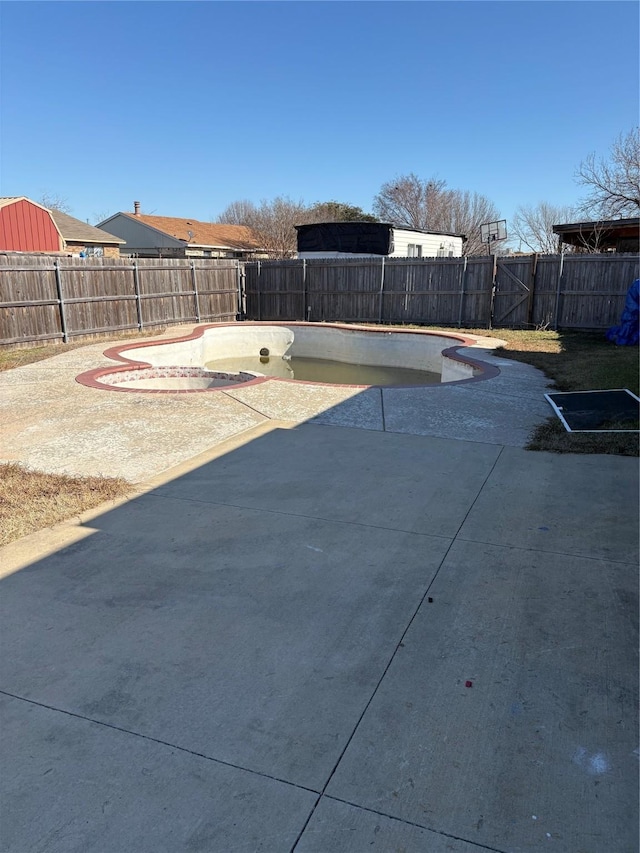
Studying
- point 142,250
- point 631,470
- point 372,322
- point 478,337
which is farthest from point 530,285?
point 142,250

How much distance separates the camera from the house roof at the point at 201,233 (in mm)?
37625

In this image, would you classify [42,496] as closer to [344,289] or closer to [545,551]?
[545,551]

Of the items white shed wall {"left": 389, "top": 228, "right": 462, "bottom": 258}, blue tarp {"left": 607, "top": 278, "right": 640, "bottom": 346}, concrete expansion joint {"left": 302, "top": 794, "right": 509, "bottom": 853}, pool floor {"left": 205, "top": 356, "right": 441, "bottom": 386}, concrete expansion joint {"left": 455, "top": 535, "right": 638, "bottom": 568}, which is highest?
white shed wall {"left": 389, "top": 228, "right": 462, "bottom": 258}

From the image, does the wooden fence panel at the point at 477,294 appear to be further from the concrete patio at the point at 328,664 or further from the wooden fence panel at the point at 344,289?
the concrete patio at the point at 328,664

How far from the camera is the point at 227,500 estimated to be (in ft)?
14.7

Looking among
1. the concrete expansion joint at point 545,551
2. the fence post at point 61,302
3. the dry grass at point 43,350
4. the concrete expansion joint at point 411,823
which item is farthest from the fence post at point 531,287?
the concrete expansion joint at point 411,823

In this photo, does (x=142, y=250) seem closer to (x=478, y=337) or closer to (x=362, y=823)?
(x=478, y=337)

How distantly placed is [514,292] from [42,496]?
15.2 meters

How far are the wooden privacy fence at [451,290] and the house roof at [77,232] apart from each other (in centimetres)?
1134

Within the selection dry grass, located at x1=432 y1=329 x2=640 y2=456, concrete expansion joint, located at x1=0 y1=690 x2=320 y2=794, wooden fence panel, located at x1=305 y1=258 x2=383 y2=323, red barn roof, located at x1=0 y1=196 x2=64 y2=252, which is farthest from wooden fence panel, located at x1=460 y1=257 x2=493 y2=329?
red barn roof, located at x1=0 y1=196 x2=64 y2=252

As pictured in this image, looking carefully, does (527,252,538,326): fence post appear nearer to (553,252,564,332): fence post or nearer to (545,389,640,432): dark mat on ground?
(553,252,564,332): fence post

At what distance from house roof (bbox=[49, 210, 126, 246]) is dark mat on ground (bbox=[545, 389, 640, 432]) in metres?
24.9

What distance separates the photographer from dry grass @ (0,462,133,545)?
402 centimetres

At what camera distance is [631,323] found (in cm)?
1347
